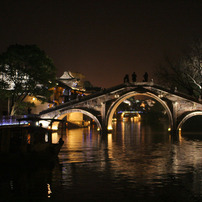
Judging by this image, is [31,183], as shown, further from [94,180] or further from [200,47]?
[200,47]

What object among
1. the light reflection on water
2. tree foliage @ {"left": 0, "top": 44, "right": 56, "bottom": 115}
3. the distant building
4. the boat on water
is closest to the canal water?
the light reflection on water

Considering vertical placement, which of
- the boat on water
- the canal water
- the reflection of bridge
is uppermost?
the reflection of bridge

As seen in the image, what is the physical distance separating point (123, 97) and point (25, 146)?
26.9m

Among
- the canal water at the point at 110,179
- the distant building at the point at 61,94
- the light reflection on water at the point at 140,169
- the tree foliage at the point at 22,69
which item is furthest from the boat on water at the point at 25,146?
the distant building at the point at 61,94

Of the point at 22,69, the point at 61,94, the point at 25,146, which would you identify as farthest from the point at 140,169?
the point at 61,94

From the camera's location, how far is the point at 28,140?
21625 millimetres

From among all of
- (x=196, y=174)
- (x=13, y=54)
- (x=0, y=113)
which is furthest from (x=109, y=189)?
(x=0, y=113)

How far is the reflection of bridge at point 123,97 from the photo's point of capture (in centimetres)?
4344

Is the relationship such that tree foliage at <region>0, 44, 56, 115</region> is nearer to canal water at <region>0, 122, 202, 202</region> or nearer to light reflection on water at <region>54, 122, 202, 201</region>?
light reflection on water at <region>54, 122, 202, 201</region>

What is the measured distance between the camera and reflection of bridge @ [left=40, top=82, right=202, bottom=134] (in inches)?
1710

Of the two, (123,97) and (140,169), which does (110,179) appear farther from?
(123,97)

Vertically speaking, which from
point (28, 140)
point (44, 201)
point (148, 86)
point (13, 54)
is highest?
point (13, 54)

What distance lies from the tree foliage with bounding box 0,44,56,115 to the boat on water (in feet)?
52.3

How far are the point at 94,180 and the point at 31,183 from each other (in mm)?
3083
